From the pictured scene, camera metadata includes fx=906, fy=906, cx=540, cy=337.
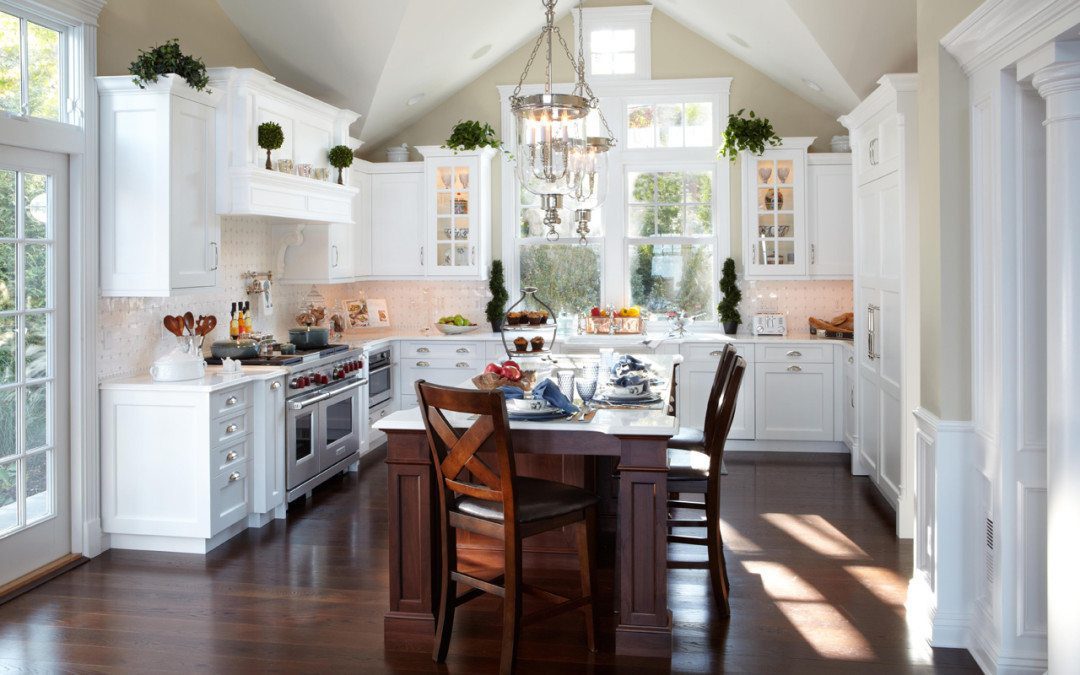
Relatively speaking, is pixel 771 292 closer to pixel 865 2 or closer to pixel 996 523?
pixel 865 2

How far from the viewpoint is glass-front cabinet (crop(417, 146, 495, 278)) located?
8039 mm

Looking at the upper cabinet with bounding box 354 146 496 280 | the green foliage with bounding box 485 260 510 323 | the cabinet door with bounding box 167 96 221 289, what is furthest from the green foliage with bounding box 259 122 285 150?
the green foliage with bounding box 485 260 510 323

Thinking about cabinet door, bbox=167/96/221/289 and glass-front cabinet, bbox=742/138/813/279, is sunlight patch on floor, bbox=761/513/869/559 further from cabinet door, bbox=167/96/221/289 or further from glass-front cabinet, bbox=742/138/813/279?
cabinet door, bbox=167/96/221/289

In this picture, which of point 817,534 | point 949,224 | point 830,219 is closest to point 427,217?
point 830,219

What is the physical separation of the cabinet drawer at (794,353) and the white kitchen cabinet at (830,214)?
715 mm

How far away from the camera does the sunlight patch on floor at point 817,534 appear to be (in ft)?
15.8

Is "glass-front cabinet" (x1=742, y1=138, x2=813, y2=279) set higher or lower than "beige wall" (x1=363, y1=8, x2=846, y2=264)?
lower

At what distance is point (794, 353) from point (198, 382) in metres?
4.63

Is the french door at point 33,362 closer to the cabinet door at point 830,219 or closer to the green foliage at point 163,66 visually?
the green foliage at point 163,66

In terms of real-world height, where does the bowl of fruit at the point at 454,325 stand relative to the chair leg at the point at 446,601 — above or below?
above

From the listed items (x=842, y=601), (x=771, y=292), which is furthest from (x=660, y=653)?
(x=771, y=292)

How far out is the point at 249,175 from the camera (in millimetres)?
5449

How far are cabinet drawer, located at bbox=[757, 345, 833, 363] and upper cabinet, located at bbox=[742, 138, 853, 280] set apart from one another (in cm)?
70

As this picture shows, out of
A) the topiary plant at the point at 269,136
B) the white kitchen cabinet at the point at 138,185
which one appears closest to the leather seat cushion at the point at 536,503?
the white kitchen cabinet at the point at 138,185
